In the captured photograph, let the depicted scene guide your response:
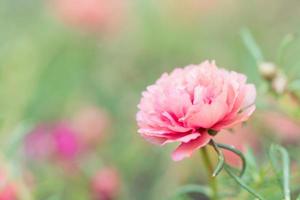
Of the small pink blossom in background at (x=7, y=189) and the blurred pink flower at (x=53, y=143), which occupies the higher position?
the blurred pink flower at (x=53, y=143)

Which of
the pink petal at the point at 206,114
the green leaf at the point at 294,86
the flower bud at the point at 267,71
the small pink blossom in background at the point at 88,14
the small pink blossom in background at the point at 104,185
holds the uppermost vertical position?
the small pink blossom in background at the point at 88,14

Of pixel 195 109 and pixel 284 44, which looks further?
pixel 284 44

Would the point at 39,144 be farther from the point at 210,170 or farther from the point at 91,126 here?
the point at 210,170

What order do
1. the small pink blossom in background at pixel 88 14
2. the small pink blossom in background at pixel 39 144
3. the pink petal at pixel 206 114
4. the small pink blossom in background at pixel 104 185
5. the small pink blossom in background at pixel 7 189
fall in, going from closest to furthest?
the pink petal at pixel 206 114 → the small pink blossom in background at pixel 7 189 → the small pink blossom in background at pixel 104 185 → the small pink blossom in background at pixel 39 144 → the small pink blossom in background at pixel 88 14

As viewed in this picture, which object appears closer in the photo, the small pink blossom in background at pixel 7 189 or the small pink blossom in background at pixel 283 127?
the small pink blossom in background at pixel 7 189

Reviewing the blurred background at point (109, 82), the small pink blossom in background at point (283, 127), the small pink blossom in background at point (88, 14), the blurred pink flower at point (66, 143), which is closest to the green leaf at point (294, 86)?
the blurred background at point (109, 82)

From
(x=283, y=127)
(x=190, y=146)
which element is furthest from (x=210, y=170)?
(x=283, y=127)

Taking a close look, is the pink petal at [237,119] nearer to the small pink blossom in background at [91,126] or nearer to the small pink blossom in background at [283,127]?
the small pink blossom in background at [283,127]

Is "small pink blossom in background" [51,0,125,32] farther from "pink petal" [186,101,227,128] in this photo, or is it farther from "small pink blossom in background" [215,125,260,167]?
"pink petal" [186,101,227,128]

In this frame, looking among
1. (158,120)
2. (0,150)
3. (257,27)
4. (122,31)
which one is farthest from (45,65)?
(158,120)
